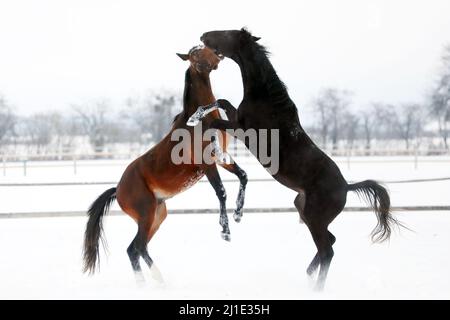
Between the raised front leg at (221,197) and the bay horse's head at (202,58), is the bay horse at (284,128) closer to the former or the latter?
the bay horse's head at (202,58)

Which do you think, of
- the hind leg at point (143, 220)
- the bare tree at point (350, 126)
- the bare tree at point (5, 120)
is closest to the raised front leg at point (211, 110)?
the hind leg at point (143, 220)

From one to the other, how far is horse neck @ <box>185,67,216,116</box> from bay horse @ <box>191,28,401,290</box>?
37cm

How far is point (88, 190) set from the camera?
14539 mm

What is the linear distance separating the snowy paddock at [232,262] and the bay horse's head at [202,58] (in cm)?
216

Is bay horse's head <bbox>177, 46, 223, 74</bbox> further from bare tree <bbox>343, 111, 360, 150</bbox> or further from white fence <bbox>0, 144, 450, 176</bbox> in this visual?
bare tree <bbox>343, 111, 360, 150</bbox>

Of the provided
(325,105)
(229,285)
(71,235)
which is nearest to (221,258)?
(229,285)

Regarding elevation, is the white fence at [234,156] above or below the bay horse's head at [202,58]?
below

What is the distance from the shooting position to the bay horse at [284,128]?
4406 millimetres

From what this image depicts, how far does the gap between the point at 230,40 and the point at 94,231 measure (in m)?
2.44

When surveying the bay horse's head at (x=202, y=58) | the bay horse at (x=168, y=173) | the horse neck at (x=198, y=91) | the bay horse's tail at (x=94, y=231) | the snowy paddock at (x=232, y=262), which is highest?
the bay horse's head at (x=202, y=58)

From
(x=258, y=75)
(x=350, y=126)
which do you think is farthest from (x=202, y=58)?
(x=350, y=126)

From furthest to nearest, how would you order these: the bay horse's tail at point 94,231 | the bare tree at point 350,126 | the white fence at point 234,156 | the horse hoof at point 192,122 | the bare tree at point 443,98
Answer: the bare tree at point 350,126 < the bare tree at point 443,98 < the white fence at point 234,156 < the bay horse's tail at point 94,231 < the horse hoof at point 192,122

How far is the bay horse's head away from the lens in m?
4.77

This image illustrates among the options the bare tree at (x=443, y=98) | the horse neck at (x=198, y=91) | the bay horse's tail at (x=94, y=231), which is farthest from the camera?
the bare tree at (x=443, y=98)
